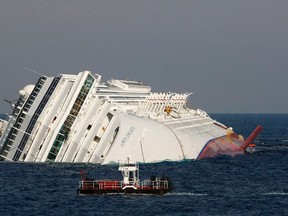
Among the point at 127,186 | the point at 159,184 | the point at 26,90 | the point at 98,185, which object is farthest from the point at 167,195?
the point at 26,90

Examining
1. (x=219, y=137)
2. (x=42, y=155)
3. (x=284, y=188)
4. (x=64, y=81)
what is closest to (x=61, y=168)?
(x=42, y=155)

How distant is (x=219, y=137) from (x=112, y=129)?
53.7 meters

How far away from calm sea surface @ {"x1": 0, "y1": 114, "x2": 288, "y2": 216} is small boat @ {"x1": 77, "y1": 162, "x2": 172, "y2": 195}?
582 mm

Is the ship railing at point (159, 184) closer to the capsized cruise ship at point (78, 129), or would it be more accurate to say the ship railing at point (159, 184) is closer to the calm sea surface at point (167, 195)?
the calm sea surface at point (167, 195)

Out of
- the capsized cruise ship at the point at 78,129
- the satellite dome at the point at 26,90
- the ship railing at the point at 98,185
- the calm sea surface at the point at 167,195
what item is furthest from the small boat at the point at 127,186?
the satellite dome at the point at 26,90

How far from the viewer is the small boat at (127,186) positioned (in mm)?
87688

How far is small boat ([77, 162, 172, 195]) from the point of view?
288ft

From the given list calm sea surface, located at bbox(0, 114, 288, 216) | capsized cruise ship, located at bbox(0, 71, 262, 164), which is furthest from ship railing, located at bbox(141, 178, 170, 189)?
capsized cruise ship, located at bbox(0, 71, 262, 164)

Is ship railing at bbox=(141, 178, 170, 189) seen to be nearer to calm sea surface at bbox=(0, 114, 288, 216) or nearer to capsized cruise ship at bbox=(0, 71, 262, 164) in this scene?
calm sea surface at bbox=(0, 114, 288, 216)

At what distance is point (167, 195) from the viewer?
89.4 meters

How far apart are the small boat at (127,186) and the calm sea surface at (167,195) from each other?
582 mm

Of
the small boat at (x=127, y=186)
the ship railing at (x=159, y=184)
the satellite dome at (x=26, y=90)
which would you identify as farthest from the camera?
the satellite dome at (x=26, y=90)

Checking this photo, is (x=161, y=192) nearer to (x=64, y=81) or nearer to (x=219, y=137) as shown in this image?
(x=64, y=81)

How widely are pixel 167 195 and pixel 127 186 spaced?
13.6 ft
